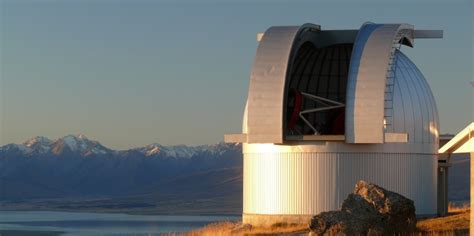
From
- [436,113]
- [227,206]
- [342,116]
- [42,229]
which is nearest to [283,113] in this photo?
[342,116]

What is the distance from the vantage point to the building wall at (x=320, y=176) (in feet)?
156

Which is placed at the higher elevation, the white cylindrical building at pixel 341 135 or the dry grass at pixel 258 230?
the white cylindrical building at pixel 341 135

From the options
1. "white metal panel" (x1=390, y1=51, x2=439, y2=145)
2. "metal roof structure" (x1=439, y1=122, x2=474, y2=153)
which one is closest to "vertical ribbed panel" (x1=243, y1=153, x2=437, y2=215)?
"white metal panel" (x1=390, y1=51, x2=439, y2=145)

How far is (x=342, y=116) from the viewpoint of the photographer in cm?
5038

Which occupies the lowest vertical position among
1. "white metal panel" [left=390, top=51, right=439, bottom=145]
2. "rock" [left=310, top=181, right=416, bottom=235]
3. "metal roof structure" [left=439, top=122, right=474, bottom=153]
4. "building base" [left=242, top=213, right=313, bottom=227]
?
"building base" [left=242, top=213, right=313, bottom=227]

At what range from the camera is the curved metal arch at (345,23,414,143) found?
45.7 meters

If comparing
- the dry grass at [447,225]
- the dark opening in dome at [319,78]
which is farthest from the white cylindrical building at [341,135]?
the dry grass at [447,225]

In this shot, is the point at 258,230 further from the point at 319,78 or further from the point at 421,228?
the point at 319,78

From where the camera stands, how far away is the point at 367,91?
45.8m

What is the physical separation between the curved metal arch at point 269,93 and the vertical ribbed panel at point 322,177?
188 cm

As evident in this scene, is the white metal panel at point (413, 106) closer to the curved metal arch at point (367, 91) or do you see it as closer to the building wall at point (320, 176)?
the building wall at point (320, 176)

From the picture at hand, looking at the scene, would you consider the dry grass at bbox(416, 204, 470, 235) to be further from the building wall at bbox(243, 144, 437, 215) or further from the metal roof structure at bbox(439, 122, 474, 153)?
the metal roof structure at bbox(439, 122, 474, 153)

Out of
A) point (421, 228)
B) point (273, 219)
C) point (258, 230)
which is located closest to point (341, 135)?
point (273, 219)

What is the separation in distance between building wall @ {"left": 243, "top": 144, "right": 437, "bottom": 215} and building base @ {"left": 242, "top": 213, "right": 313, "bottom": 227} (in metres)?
0.18
